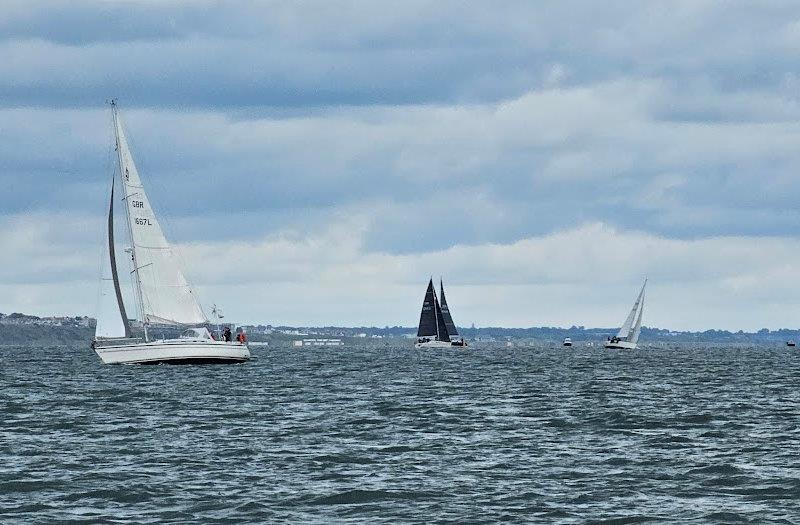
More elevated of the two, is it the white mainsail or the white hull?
the white mainsail

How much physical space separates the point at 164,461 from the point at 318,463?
4.40 meters

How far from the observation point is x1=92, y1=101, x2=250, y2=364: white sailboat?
96.5 m

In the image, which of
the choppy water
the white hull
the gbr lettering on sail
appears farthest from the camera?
the gbr lettering on sail

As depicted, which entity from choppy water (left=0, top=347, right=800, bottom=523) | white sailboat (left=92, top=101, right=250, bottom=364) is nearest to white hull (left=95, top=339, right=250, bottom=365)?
white sailboat (left=92, top=101, right=250, bottom=364)

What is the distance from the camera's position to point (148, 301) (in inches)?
3807

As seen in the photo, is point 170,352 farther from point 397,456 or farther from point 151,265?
point 397,456

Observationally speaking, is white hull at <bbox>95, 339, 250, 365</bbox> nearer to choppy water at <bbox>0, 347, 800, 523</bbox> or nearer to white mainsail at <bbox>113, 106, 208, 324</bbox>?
white mainsail at <bbox>113, 106, 208, 324</bbox>

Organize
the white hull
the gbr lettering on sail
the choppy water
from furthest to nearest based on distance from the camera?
the gbr lettering on sail
the white hull
the choppy water

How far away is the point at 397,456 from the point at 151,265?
5937cm

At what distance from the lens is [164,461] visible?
39219 millimetres

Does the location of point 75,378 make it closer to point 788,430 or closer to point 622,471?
point 788,430

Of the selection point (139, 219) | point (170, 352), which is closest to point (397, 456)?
point (170, 352)

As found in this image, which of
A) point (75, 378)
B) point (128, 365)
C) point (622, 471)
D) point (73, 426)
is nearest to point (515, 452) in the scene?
point (622, 471)

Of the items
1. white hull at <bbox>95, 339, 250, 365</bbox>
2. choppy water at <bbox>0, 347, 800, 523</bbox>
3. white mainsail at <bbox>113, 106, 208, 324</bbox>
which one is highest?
white mainsail at <bbox>113, 106, 208, 324</bbox>
